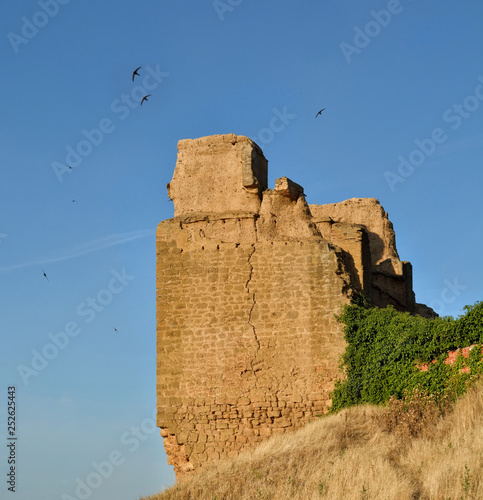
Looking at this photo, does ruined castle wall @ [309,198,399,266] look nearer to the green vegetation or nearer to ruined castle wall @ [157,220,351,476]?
ruined castle wall @ [157,220,351,476]

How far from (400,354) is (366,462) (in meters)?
2.95

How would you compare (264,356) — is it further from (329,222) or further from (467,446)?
(467,446)

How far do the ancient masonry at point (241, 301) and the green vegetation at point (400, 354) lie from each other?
0.30 metres

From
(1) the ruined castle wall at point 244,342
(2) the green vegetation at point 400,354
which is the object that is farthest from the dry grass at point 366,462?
(1) the ruined castle wall at point 244,342

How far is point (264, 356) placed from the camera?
1463cm

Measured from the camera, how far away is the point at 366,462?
439 inches

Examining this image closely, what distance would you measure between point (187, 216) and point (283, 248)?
6.29 ft

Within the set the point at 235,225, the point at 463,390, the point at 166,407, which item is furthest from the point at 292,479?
the point at 235,225

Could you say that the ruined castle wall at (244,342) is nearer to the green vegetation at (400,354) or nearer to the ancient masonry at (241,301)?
the ancient masonry at (241,301)

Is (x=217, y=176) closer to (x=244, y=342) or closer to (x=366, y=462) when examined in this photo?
(x=244, y=342)

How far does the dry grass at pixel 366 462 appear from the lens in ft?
33.6

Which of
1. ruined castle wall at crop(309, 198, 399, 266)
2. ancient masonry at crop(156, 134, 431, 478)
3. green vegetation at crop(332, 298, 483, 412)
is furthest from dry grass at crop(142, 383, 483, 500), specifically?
ruined castle wall at crop(309, 198, 399, 266)

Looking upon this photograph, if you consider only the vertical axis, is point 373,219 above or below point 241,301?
above

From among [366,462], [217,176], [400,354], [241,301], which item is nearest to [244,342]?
[241,301]
